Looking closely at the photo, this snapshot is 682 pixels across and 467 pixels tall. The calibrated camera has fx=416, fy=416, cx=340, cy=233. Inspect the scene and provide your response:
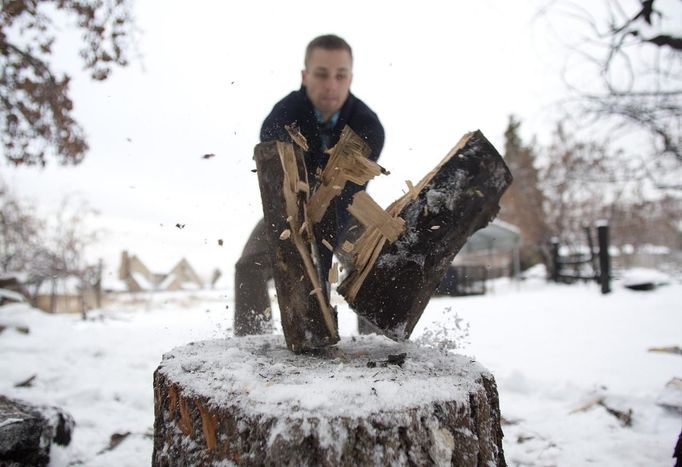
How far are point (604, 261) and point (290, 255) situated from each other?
8.97 m

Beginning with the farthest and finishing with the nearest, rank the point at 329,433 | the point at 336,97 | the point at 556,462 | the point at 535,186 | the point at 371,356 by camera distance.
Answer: the point at 535,186 < the point at 336,97 < the point at 556,462 < the point at 371,356 < the point at 329,433

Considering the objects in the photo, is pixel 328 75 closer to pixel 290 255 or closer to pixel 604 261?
pixel 290 255

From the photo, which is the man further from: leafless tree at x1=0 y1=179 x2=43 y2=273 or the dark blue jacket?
leafless tree at x1=0 y1=179 x2=43 y2=273

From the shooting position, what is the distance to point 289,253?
1419 millimetres

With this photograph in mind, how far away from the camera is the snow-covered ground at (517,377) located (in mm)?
1867

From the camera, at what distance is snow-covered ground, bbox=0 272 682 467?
187 cm

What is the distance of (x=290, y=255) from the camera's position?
1419 mm

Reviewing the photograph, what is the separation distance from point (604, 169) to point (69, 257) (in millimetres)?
21809

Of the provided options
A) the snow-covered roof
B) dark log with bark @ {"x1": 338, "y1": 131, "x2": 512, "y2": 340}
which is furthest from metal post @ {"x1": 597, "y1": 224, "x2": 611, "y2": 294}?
the snow-covered roof

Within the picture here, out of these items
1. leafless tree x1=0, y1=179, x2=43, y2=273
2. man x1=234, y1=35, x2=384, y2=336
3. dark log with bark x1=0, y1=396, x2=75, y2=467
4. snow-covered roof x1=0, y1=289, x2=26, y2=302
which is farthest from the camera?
leafless tree x1=0, y1=179, x2=43, y2=273

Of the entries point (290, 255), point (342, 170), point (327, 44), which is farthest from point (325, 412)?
point (327, 44)

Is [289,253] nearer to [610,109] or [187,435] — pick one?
[187,435]

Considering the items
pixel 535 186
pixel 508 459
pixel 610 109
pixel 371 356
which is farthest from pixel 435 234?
pixel 535 186

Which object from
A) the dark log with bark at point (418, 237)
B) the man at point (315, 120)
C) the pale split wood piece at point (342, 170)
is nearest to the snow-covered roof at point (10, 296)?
the man at point (315, 120)
